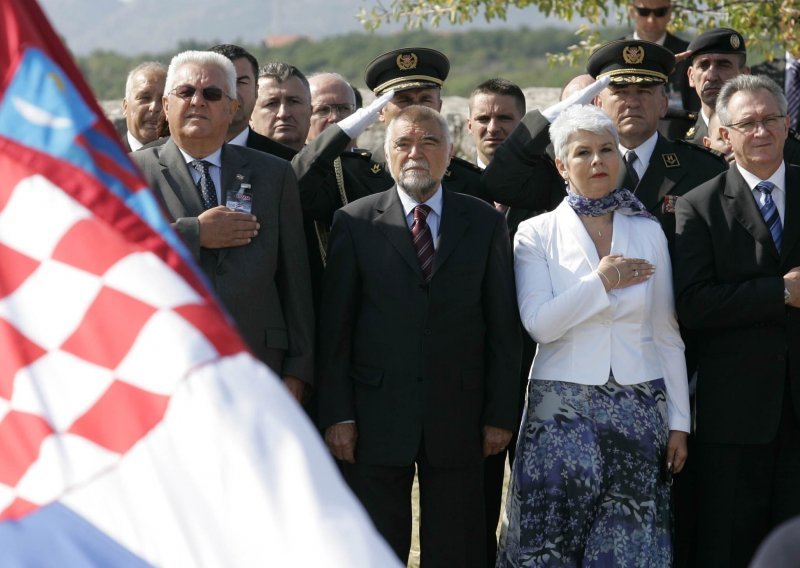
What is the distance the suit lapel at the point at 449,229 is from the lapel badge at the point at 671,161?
3.47 feet

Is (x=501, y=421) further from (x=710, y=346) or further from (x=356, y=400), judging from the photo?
(x=710, y=346)

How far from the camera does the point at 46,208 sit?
243 centimetres

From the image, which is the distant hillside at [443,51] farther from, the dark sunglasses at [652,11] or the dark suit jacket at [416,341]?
the dark suit jacket at [416,341]

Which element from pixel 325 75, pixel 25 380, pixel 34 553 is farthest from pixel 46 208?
pixel 325 75

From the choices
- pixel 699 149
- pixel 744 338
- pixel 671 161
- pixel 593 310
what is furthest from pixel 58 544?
pixel 699 149

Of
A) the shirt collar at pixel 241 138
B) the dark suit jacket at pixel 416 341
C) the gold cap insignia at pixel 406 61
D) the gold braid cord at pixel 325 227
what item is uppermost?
the gold cap insignia at pixel 406 61

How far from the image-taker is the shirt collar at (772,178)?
5.41m

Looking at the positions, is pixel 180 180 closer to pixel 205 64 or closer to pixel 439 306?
pixel 205 64

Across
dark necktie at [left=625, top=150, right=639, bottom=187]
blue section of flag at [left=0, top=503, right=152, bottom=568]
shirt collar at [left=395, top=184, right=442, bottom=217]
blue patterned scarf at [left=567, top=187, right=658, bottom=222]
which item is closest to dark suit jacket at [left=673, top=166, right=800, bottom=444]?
blue patterned scarf at [left=567, top=187, right=658, bottom=222]

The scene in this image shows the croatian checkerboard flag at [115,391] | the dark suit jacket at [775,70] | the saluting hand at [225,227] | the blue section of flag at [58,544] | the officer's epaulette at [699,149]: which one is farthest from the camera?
the dark suit jacket at [775,70]

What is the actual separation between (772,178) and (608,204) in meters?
0.77

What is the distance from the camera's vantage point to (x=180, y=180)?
507cm

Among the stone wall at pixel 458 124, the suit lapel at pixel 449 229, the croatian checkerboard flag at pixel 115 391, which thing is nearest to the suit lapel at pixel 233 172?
the suit lapel at pixel 449 229

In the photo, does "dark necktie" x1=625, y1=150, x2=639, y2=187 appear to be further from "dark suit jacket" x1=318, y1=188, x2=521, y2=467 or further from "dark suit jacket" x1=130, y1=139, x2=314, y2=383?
"dark suit jacket" x1=130, y1=139, x2=314, y2=383
